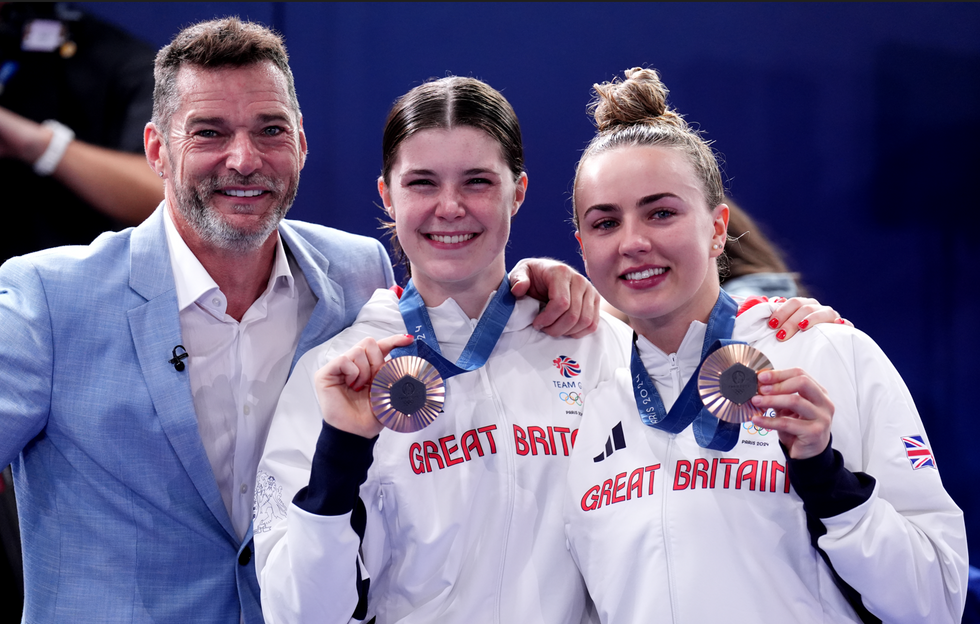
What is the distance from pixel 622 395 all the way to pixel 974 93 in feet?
13.4

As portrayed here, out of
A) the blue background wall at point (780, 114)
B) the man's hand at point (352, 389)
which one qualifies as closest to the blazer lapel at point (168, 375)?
the man's hand at point (352, 389)

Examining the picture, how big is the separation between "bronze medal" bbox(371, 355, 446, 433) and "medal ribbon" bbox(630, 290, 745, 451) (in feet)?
1.58

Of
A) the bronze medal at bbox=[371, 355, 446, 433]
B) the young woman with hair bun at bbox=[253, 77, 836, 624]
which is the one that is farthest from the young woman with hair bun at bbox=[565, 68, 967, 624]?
the bronze medal at bbox=[371, 355, 446, 433]

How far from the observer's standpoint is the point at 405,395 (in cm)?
154

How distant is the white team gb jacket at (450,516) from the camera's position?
1.73 metres

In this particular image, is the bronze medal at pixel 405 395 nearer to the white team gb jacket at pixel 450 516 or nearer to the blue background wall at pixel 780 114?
the white team gb jacket at pixel 450 516

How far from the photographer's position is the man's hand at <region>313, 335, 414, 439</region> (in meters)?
1.57

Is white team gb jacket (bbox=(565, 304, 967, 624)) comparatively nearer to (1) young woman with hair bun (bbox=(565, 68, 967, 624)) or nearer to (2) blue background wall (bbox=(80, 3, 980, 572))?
(1) young woman with hair bun (bbox=(565, 68, 967, 624))

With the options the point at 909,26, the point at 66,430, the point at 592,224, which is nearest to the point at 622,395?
the point at 592,224

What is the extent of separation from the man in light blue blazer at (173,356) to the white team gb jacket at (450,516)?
0.84ft

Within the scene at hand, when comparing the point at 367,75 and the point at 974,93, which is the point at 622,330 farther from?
the point at 974,93

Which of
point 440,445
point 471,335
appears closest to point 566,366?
point 471,335

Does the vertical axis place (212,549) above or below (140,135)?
below

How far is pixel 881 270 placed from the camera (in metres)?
4.67
